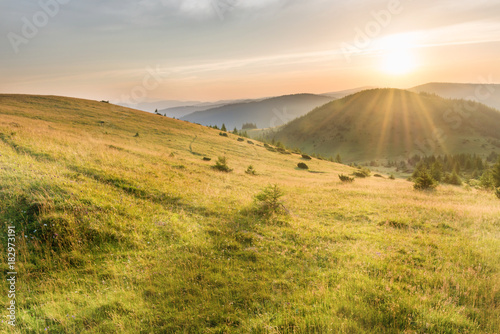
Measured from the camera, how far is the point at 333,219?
464 inches

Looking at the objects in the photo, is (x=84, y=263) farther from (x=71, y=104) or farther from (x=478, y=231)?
(x=71, y=104)

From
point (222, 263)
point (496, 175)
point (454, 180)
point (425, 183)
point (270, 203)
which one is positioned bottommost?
point (454, 180)

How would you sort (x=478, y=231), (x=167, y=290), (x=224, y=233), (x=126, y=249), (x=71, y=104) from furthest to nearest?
1. (x=71, y=104)
2. (x=478, y=231)
3. (x=224, y=233)
4. (x=126, y=249)
5. (x=167, y=290)

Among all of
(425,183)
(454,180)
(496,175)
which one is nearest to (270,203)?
(425,183)

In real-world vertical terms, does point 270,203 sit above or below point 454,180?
above

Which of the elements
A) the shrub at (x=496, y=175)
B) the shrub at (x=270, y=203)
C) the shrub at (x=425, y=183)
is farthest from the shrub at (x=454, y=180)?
the shrub at (x=270, y=203)

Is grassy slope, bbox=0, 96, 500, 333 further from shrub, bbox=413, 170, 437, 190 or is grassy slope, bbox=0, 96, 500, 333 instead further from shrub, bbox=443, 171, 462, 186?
shrub, bbox=443, 171, 462, 186

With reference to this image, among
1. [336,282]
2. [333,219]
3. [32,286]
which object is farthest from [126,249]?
[333,219]

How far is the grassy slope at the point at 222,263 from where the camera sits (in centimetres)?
461

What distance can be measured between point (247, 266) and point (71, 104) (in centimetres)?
6865

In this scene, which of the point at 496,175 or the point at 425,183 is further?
the point at 496,175

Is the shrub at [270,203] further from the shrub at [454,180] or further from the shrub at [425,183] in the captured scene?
the shrub at [454,180]

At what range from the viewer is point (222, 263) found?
6.52 metres

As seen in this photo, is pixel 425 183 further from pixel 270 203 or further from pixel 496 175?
pixel 496 175
